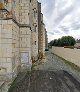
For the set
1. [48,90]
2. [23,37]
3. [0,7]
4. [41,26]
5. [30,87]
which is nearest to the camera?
[48,90]

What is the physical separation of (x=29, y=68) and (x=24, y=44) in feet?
6.31

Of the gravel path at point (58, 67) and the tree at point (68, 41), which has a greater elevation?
the tree at point (68, 41)

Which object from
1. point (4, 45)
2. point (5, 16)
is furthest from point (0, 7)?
point (4, 45)

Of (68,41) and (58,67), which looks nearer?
(58,67)

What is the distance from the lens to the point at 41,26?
93.1 feet

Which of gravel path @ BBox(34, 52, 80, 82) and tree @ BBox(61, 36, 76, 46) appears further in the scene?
tree @ BBox(61, 36, 76, 46)

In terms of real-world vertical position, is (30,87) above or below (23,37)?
below

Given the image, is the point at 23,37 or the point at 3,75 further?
the point at 23,37

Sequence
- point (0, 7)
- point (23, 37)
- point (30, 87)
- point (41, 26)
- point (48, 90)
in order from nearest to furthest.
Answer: point (48, 90) < point (30, 87) < point (0, 7) < point (23, 37) < point (41, 26)

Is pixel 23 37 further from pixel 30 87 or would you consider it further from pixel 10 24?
pixel 30 87

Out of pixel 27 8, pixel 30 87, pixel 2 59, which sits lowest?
pixel 30 87

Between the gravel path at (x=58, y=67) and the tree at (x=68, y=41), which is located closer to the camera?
the gravel path at (x=58, y=67)

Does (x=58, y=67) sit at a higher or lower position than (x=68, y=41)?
lower

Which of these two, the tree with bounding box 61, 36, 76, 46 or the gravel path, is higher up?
the tree with bounding box 61, 36, 76, 46
